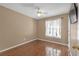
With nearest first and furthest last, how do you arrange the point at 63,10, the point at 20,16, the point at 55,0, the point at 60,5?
the point at 55,0 < the point at 60,5 < the point at 63,10 < the point at 20,16

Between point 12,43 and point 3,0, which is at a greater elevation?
point 3,0

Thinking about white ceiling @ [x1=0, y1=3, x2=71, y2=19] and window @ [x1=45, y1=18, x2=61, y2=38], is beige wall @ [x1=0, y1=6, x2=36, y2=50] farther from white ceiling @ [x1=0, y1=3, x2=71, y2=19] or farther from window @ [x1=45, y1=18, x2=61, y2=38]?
window @ [x1=45, y1=18, x2=61, y2=38]

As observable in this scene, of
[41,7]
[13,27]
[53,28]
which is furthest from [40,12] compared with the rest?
[13,27]

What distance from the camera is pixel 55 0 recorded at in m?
1.35

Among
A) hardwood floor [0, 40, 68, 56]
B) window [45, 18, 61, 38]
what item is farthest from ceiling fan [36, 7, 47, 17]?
hardwood floor [0, 40, 68, 56]

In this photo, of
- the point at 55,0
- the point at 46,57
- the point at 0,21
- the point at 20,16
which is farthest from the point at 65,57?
the point at 0,21

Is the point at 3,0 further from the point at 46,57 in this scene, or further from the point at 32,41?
the point at 46,57

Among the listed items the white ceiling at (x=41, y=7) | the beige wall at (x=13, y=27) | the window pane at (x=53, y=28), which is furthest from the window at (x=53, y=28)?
the beige wall at (x=13, y=27)

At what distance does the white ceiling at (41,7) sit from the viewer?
4.82 ft

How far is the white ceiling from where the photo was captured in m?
1.47

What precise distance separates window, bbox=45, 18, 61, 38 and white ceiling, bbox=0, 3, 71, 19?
15 centimetres

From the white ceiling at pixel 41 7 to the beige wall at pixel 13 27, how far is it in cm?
8

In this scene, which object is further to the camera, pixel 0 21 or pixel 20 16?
pixel 20 16

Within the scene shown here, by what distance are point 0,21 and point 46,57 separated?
0.94 meters
